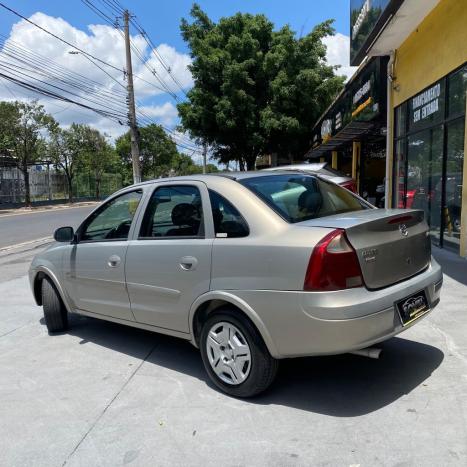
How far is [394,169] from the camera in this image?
1265 centimetres

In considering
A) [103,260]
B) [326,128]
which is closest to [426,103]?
[103,260]

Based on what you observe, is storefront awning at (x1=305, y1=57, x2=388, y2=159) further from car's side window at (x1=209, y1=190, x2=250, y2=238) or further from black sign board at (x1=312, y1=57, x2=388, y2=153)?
car's side window at (x1=209, y1=190, x2=250, y2=238)

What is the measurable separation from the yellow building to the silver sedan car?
5251 millimetres

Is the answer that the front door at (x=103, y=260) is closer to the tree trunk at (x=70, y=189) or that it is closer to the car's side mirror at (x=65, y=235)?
the car's side mirror at (x=65, y=235)

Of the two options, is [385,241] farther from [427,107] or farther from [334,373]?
[427,107]

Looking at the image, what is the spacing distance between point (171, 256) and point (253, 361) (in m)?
1.05

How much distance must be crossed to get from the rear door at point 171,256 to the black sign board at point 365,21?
6.77 m

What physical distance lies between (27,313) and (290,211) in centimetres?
418

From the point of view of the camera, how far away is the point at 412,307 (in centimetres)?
347

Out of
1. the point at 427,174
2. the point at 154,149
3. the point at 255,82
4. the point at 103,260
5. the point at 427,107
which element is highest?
the point at 255,82

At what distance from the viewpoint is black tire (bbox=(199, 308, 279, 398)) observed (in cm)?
334

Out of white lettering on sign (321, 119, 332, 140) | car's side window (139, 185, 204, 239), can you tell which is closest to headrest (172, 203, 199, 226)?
car's side window (139, 185, 204, 239)

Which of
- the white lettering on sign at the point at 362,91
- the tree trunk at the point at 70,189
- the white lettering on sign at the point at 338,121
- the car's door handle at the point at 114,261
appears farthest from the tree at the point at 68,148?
the car's door handle at the point at 114,261

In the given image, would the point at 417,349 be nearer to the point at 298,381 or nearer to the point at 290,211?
the point at 298,381
